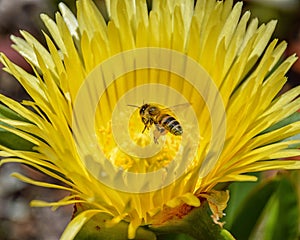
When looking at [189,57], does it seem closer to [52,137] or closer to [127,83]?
[127,83]

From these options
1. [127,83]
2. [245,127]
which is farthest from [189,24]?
A: [245,127]

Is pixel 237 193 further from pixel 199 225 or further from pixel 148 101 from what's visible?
pixel 199 225

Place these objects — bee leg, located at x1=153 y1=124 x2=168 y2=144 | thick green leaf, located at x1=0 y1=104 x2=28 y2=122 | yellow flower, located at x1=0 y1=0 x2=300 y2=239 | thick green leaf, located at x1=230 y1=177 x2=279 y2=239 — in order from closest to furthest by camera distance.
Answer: yellow flower, located at x1=0 y1=0 x2=300 y2=239 < thick green leaf, located at x1=0 y1=104 x2=28 y2=122 < bee leg, located at x1=153 y1=124 x2=168 y2=144 < thick green leaf, located at x1=230 y1=177 x2=279 y2=239

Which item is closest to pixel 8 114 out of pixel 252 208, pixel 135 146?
pixel 135 146

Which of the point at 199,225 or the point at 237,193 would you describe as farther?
the point at 237,193

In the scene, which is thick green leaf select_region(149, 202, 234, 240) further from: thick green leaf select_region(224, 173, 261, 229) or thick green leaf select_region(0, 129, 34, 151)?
thick green leaf select_region(224, 173, 261, 229)

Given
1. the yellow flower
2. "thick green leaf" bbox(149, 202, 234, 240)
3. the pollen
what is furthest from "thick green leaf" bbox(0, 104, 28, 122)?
"thick green leaf" bbox(149, 202, 234, 240)

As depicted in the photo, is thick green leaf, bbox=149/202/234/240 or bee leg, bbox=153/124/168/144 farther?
bee leg, bbox=153/124/168/144
